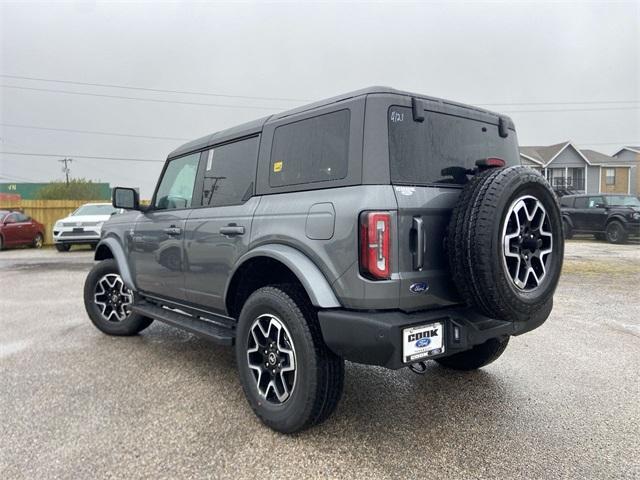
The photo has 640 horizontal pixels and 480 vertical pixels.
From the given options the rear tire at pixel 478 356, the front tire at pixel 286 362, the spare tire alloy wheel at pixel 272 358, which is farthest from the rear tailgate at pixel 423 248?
the rear tire at pixel 478 356

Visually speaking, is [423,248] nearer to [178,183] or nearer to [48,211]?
[178,183]

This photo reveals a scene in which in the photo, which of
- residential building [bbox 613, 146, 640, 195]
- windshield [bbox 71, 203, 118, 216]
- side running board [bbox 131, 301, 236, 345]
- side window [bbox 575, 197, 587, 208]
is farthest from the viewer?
residential building [bbox 613, 146, 640, 195]

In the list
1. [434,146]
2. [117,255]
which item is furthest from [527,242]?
[117,255]

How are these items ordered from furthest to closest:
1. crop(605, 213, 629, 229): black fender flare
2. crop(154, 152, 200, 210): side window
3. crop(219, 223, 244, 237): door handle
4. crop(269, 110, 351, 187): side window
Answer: crop(605, 213, 629, 229): black fender flare
crop(154, 152, 200, 210): side window
crop(219, 223, 244, 237): door handle
crop(269, 110, 351, 187): side window

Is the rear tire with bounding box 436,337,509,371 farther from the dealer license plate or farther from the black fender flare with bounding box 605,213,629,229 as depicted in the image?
the black fender flare with bounding box 605,213,629,229

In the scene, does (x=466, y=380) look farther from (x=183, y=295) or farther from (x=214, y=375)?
(x=183, y=295)

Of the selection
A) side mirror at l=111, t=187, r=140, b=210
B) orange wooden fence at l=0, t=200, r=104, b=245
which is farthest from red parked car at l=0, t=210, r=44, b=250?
side mirror at l=111, t=187, r=140, b=210

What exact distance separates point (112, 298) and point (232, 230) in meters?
2.50

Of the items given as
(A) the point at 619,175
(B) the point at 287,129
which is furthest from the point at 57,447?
(A) the point at 619,175

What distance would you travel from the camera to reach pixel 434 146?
2.71m

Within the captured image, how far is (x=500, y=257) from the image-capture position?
2.30 metres

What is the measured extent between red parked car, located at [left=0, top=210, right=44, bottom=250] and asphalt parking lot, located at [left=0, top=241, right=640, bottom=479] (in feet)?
41.6

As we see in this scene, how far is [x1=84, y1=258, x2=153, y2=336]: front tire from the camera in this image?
4.79 m

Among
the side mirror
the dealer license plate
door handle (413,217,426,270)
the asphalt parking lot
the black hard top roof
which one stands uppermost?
the black hard top roof
